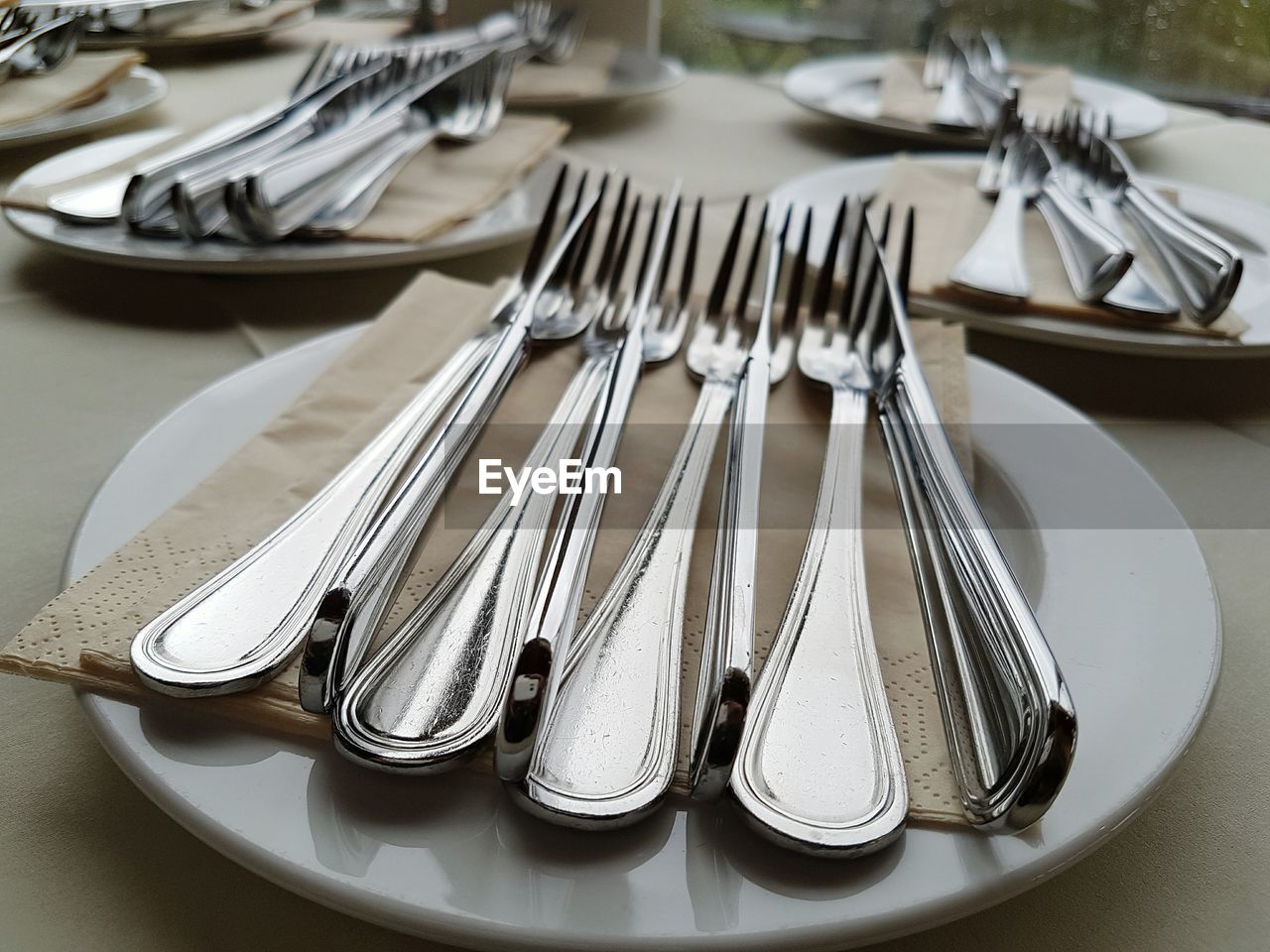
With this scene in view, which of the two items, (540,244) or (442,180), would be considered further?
(442,180)

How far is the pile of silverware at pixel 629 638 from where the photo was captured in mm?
203

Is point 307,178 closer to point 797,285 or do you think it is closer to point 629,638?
point 797,285

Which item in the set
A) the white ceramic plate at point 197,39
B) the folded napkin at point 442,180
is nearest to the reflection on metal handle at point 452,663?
the folded napkin at point 442,180

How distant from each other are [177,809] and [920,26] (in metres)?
1.40

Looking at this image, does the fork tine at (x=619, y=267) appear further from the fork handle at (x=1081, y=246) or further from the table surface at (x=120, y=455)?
the fork handle at (x=1081, y=246)

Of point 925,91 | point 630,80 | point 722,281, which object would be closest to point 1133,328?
point 722,281

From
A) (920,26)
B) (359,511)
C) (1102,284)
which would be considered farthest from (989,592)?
(920,26)

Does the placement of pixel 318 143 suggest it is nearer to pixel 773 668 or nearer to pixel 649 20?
pixel 773 668

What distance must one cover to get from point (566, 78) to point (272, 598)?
31.7 inches

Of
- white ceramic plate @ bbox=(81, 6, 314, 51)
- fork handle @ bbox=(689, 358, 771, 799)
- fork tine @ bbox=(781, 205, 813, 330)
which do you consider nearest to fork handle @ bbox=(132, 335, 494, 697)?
fork handle @ bbox=(689, 358, 771, 799)

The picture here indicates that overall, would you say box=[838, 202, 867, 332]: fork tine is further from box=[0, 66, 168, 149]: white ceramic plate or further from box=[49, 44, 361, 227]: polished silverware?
box=[0, 66, 168, 149]: white ceramic plate

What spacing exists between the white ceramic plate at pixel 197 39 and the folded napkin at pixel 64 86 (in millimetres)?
75

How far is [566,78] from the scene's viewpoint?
0.95m

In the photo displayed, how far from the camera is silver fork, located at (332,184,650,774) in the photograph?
0.21 m
